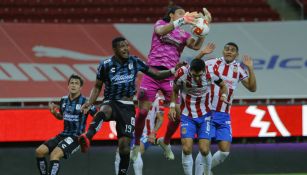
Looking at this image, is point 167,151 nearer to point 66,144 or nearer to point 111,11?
point 66,144

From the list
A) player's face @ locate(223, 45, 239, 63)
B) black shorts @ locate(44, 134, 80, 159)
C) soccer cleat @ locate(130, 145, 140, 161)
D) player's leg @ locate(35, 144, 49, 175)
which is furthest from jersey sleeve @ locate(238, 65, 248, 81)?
player's leg @ locate(35, 144, 49, 175)

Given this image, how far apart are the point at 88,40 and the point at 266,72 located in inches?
163

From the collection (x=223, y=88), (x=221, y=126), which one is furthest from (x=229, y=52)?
(x=221, y=126)

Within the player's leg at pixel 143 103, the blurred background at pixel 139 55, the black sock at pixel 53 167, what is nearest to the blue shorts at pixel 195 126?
the player's leg at pixel 143 103

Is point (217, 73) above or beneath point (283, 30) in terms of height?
beneath

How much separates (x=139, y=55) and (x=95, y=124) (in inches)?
301

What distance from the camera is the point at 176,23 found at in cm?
1008

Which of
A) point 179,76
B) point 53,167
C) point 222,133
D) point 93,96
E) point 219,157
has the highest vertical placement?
point 179,76

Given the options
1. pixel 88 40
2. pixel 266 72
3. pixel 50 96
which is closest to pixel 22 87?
pixel 50 96

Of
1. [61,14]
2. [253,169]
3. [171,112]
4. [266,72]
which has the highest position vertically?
[61,14]

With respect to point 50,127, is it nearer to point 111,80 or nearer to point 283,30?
point 111,80

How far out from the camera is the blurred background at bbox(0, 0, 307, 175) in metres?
13.9

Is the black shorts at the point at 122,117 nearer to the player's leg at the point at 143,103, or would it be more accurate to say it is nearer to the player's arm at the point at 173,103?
the player's arm at the point at 173,103

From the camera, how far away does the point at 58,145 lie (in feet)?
32.7
